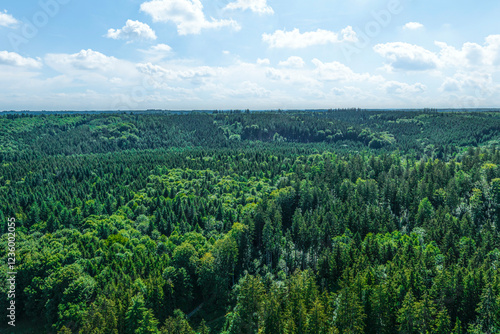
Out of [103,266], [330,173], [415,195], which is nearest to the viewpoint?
[103,266]

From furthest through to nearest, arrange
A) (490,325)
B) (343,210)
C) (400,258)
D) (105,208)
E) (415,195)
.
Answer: (105,208) < (415,195) < (343,210) < (400,258) < (490,325)

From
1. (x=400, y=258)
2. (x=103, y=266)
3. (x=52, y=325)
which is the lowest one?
(x=52, y=325)

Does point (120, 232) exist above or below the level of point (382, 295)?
below

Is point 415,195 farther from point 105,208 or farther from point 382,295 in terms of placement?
point 105,208

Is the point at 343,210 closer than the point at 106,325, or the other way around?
the point at 106,325

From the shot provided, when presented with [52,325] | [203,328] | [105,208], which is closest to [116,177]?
[105,208]

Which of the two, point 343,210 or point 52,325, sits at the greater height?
point 343,210

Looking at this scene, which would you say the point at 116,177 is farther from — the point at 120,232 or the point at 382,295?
the point at 382,295

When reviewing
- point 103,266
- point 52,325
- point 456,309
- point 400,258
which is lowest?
point 52,325

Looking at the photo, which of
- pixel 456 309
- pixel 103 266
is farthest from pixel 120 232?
pixel 456 309
